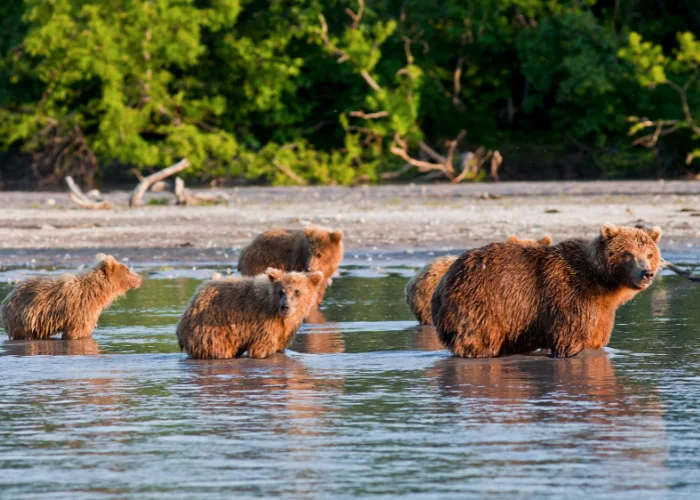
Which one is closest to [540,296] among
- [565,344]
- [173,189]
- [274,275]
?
[565,344]

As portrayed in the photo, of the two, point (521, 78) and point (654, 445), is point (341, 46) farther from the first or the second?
point (654, 445)

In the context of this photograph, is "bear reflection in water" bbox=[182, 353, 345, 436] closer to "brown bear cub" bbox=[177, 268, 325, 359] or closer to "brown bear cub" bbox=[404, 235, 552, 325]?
"brown bear cub" bbox=[177, 268, 325, 359]

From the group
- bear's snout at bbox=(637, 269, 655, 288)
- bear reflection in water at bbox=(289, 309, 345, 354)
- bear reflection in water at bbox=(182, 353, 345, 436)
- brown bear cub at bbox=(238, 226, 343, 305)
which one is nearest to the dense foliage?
brown bear cub at bbox=(238, 226, 343, 305)

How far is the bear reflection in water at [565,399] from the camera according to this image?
22.9 ft

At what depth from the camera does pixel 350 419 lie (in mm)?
7594

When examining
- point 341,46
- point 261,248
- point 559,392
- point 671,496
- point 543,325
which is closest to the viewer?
point 671,496

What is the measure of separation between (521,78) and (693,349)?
32254mm

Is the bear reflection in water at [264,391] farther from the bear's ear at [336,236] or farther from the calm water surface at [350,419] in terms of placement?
the bear's ear at [336,236]

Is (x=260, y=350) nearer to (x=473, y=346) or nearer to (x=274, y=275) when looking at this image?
(x=274, y=275)

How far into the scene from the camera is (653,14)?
136 ft

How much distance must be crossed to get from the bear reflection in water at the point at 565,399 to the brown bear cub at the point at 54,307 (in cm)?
321

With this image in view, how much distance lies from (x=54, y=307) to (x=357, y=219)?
1251 cm

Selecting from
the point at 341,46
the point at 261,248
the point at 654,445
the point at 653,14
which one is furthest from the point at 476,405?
the point at 653,14

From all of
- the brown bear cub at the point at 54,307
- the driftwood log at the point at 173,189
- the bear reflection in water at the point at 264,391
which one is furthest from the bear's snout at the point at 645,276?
the driftwood log at the point at 173,189
